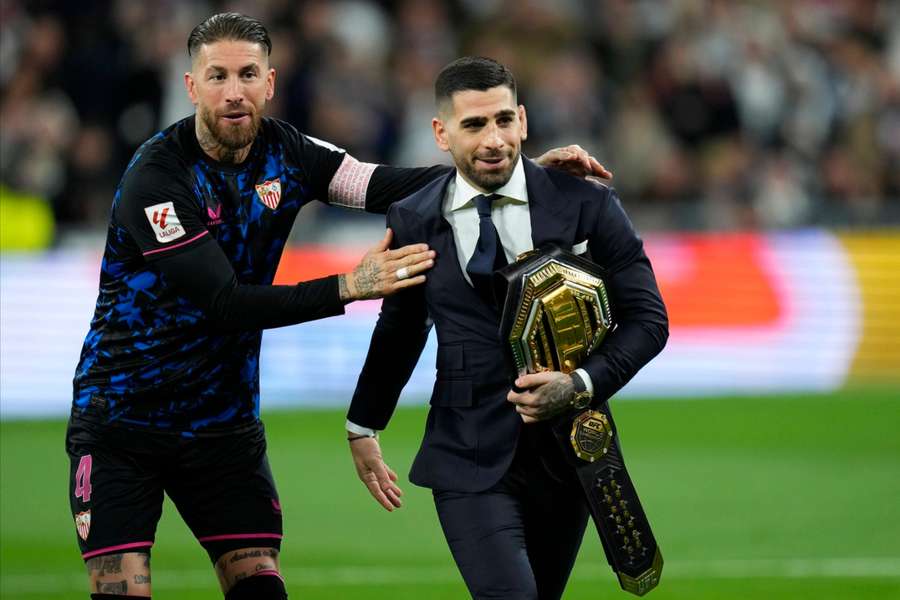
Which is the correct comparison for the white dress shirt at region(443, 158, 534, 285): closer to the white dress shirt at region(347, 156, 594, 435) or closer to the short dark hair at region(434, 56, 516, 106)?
the white dress shirt at region(347, 156, 594, 435)

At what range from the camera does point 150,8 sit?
624 inches

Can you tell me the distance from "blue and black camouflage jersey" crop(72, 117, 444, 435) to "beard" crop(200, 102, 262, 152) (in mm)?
95

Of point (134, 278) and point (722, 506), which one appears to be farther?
point (722, 506)

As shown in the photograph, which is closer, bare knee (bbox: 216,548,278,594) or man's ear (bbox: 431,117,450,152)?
man's ear (bbox: 431,117,450,152)

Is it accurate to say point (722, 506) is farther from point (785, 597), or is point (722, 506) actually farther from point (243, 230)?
point (243, 230)

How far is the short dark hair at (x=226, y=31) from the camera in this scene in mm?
5641

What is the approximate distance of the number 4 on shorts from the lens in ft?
18.7

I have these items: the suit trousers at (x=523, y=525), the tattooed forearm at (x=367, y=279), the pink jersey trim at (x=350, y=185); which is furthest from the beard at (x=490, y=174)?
the pink jersey trim at (x=350, y=185)

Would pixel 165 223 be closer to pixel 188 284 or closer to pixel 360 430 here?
pixel 188 284

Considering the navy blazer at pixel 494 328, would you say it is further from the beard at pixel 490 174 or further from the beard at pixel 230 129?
the beard at pixel 230 129

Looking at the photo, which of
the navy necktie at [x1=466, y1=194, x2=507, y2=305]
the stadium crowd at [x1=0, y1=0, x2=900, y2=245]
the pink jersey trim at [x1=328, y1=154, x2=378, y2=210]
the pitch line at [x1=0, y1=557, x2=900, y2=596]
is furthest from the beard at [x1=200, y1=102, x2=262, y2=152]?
the stadium crowd at [x1=0, y1=0, x2=900, y2=245]

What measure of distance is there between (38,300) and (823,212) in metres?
6.86

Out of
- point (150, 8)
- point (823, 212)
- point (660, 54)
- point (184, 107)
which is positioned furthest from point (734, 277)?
point (150, 8)

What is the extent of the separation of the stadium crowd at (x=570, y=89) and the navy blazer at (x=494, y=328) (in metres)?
9.34
